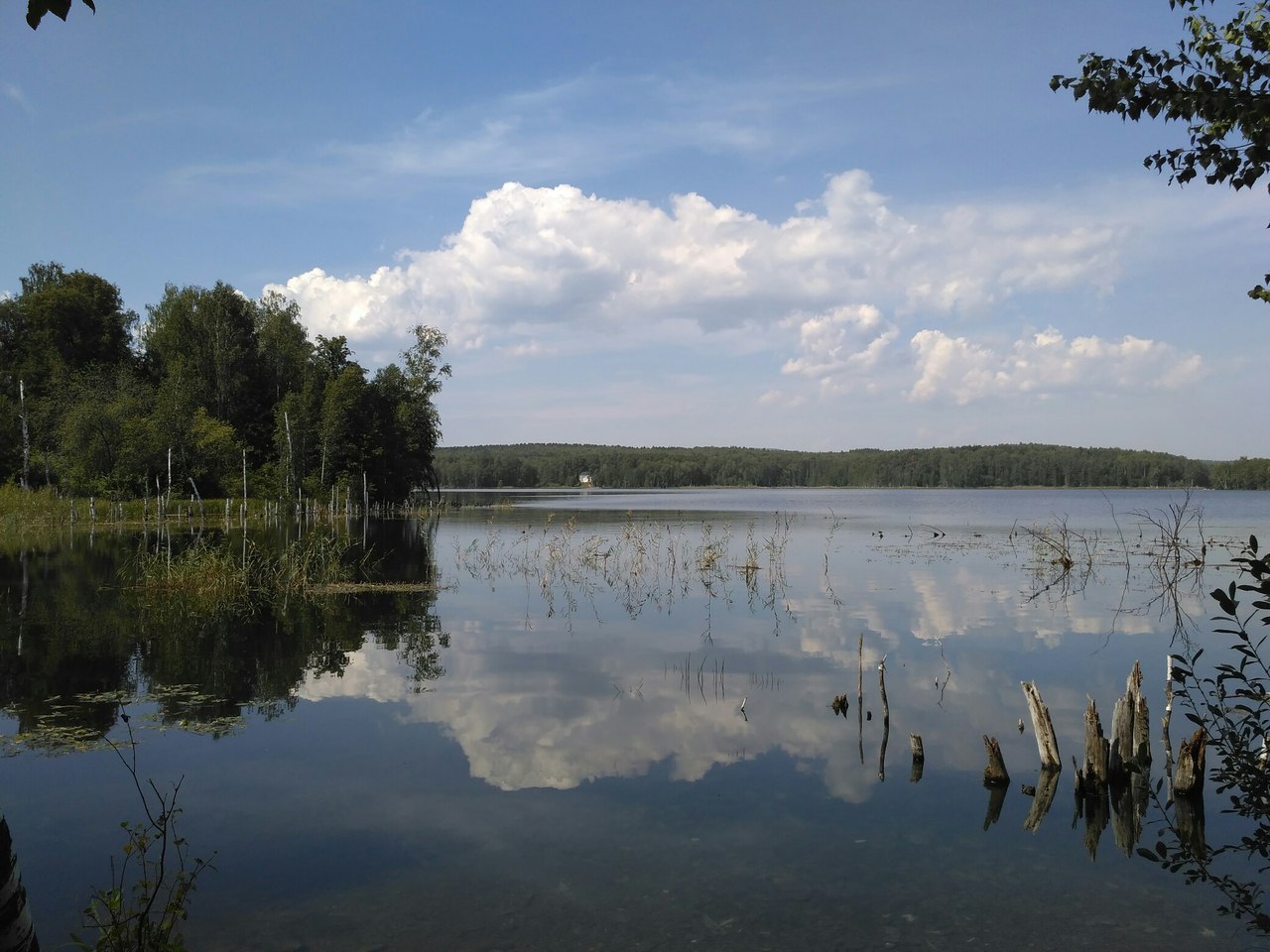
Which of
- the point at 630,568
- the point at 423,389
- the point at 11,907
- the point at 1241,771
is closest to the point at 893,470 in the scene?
the point at 423,389

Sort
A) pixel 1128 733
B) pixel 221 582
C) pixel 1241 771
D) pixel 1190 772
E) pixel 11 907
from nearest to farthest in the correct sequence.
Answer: pixel 11 907, pixel 1241 771, pixel 1190 772, pixel 1128 733, pixel 221 582

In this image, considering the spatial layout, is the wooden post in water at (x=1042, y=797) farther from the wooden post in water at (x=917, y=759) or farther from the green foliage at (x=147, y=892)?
the green foliage at (x=147, y=892)

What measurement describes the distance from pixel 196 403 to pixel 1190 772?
68.0 m

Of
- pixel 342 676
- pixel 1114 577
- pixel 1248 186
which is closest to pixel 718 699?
pixel 342 676

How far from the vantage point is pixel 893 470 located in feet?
583

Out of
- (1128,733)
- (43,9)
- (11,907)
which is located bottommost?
(1128,733)

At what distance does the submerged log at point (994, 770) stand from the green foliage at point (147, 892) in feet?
24.2

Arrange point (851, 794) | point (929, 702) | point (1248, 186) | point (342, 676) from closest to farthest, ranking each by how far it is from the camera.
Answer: point (1248, 186)
point (851, 794)
point (929, 702)
point (342, 676)

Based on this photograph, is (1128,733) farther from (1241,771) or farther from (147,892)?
(147,892)

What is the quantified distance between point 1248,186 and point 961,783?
20.5 feet

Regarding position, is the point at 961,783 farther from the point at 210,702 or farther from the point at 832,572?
the point at 832,572

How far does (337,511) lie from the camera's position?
6556cm

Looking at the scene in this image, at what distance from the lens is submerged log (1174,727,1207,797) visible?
8.83m

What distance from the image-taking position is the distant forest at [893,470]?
14962 cm
